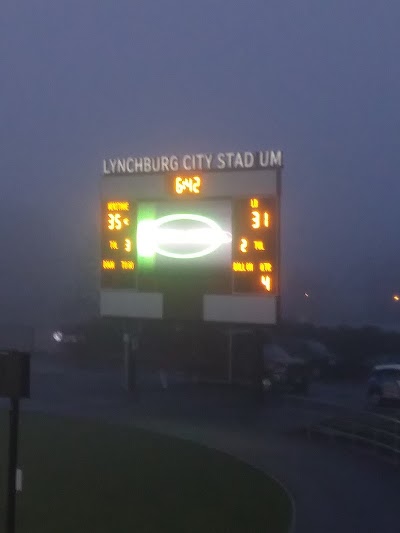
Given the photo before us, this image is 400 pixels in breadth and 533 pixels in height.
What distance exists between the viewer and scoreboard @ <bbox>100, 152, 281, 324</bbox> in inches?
1276

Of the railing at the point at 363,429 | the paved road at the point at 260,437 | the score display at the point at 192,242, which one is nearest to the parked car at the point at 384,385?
the paved road at the point at 260,437

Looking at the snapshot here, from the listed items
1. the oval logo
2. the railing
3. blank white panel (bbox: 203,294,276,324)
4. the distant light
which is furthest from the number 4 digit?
the distant light

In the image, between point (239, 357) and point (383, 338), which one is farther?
point (383, 338)

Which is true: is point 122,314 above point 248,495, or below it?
above

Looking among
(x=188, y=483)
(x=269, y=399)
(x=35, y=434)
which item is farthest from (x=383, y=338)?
(x=188, y=483)

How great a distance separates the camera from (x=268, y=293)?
32094 mm

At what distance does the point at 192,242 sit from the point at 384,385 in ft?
25.0

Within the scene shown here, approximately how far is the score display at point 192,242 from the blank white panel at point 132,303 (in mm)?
381

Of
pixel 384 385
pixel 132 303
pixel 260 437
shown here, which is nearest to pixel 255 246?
pixel 132 303

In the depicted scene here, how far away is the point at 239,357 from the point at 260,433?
12801mm

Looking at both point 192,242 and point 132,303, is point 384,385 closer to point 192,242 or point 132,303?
point 192,242

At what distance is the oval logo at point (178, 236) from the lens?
1309 inches

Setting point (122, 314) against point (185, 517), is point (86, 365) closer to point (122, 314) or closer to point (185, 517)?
point (122, 314)

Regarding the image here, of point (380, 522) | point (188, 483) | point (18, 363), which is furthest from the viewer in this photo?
point (188, 483)
